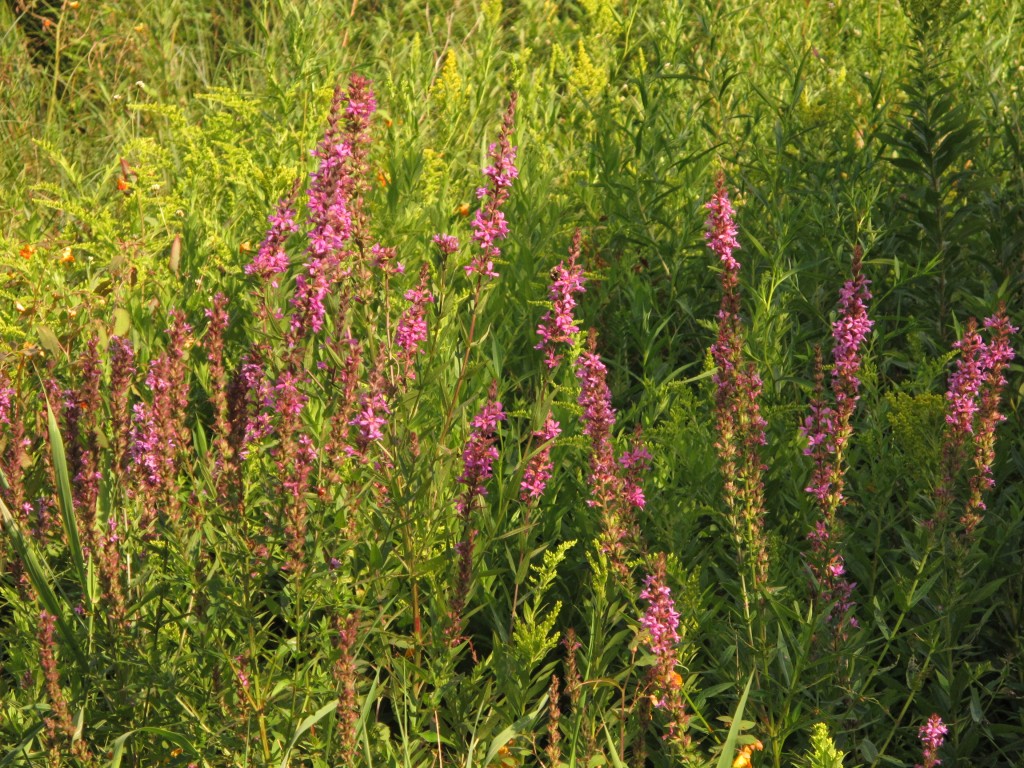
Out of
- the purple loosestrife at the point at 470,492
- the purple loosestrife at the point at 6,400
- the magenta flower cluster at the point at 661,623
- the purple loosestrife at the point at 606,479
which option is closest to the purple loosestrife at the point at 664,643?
the magenta flower cluster at the point at 661,623

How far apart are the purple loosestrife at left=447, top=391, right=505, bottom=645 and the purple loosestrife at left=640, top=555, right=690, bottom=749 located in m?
0.45

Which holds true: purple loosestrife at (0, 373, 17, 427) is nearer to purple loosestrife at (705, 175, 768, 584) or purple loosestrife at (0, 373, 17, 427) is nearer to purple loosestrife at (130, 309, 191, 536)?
purple loosestrife at (130, 309, 191, 536)

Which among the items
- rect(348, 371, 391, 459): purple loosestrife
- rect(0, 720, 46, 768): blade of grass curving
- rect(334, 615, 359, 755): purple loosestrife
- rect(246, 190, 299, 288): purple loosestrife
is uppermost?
rect(246, 190, 299, 288): purple loosestrife

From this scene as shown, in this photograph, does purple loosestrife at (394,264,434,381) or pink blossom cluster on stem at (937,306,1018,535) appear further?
purple loosestrife at (394,264,434,381)

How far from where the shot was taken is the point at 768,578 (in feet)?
8.82

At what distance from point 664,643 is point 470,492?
0.63 metres

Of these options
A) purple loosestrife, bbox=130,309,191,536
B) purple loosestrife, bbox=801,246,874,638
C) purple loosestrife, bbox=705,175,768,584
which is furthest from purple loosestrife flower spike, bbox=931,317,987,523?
purple loosestrife, bbox=130,309,191,536

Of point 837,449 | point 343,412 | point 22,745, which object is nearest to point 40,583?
point 22,745

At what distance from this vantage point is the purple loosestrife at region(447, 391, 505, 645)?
8.15 feet

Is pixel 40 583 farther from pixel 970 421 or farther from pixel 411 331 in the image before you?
pixel 970 421

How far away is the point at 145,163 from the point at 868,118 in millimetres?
2707

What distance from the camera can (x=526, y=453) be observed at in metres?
2.58

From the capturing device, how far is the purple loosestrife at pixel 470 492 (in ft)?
8.15

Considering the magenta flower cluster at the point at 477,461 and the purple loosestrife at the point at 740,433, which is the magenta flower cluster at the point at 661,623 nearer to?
the purple loosestrife at the point at 740,433
